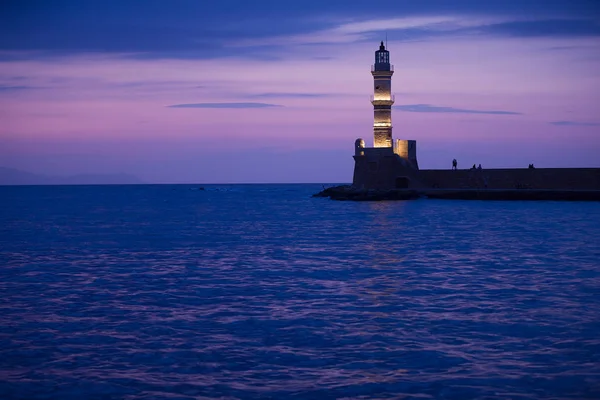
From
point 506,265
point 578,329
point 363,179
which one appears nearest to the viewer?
point 578,329

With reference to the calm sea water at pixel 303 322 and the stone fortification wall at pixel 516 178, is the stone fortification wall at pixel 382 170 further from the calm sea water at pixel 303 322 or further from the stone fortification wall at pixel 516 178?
the calm sea water at pixel 303 322

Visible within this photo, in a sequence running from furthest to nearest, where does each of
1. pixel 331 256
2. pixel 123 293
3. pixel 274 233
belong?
pixel 274 233, pixel 331 256, pixel 123 293

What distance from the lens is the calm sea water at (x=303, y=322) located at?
790 centimetres

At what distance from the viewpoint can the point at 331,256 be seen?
20.3m

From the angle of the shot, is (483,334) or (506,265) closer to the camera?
(483,334)

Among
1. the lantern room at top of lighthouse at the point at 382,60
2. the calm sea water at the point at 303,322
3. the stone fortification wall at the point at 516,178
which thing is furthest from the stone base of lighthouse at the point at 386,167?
the calm sea water at the point at 303,322

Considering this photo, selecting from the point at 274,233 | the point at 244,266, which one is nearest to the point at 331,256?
the point at 244,266

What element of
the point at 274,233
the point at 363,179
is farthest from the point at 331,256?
the point at 363,179

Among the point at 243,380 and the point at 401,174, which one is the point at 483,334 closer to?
the point at 243,380

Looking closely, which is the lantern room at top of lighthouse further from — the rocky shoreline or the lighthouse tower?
the rocky shoreline

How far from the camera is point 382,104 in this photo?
55688mm

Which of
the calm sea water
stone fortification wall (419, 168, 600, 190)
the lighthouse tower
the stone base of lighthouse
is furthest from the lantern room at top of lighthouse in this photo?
the calm sea water

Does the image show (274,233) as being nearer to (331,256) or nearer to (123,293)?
(331,256)

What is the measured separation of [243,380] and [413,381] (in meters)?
1.94
